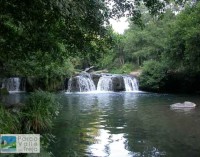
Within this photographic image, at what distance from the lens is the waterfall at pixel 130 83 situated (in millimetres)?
34719

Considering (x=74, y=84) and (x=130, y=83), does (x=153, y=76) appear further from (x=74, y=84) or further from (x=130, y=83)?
(x=74, y=84)

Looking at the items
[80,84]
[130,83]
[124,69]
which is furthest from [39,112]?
[124,69]

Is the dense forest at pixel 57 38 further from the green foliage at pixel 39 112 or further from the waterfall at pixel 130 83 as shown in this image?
the waterfall at pixel 130 83

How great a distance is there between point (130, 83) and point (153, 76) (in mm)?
3245

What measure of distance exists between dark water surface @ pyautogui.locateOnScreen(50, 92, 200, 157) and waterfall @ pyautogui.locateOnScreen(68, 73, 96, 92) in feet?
51.4

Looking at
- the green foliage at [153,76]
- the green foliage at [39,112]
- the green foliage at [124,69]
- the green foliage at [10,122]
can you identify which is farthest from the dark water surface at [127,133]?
A: the green foliage at [124,69]

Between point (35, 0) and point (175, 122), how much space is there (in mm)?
11013

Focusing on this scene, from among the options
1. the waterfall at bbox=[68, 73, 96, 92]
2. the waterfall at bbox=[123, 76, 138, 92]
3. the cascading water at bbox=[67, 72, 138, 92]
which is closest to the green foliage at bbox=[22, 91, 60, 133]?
the waterfall at bbox=[68, 73, 96, 92]

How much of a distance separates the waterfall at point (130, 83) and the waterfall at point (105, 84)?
1609 mm

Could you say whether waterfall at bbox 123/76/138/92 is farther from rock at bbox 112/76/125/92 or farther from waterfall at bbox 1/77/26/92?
waterfall at bbox 1/77/26/92

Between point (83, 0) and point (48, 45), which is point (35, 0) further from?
point (48, 45)

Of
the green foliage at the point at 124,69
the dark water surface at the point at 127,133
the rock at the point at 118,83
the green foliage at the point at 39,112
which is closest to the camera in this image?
the dark water surface at the point at 127,133

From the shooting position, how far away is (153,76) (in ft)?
107

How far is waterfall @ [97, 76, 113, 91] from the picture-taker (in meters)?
34.9
